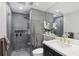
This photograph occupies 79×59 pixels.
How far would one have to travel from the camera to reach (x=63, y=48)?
1518 mm

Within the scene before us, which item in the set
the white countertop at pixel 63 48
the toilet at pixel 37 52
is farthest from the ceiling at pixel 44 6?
the toilet at pixel 37 52

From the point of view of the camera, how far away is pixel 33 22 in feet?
A: 5.29

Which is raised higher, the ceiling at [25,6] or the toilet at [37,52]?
the ceiling at [25,6]

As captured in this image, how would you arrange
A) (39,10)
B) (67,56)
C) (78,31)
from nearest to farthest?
(67,56), (78,31), (39,10)

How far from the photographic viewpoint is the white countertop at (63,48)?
1.35 metres

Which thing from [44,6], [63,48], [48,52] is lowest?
[48,52]

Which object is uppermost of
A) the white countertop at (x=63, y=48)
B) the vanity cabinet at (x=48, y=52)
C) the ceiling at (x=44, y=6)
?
the ceiling at (x=44, y=6)

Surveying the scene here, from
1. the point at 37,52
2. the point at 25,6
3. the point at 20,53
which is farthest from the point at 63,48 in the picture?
the point at 25,6

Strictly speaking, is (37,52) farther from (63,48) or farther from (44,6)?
(44,6)

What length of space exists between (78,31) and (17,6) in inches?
44.0

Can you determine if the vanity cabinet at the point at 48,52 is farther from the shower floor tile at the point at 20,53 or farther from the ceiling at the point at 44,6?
the ceiling at the point at 44,6

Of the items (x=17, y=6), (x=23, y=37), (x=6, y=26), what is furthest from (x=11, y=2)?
(x=23, y=37)

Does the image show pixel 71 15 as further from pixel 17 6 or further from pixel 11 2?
pixel 11 2

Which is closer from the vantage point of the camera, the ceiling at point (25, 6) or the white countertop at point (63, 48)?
the white countertop at point (63, 48)
